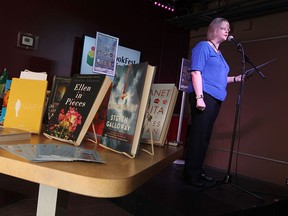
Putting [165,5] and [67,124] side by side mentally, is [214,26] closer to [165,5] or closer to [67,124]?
[67,124]

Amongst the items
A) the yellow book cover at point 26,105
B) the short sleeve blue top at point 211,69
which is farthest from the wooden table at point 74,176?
the short sleeve blue top at point 211,69

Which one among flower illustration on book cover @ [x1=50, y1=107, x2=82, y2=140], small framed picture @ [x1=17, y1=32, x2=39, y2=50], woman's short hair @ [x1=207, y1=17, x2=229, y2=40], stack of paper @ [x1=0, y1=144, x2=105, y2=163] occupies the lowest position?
stack of paper @ [x1=0, y1=144, x2=105, y2=163]

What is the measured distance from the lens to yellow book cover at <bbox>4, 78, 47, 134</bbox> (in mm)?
940

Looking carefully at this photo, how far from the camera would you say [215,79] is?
2.49m

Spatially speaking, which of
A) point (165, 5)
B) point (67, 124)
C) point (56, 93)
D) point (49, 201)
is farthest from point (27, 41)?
point (49, 201)

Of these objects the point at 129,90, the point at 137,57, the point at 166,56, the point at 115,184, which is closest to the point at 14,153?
the point at 115,184

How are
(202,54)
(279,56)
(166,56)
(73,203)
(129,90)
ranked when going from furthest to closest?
(166,56)
(279,56)
(202,54)
(73,203)
(129,90)

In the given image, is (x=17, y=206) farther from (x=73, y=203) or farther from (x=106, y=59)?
(x=106, y=59)

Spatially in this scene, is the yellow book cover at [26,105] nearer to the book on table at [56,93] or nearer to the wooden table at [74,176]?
the book on table at [56,93]

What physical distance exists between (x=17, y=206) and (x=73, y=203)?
1.19 ft

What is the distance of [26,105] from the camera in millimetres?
962

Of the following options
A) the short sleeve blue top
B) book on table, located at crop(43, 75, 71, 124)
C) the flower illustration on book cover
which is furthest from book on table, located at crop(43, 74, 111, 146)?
the short sleeve blue top

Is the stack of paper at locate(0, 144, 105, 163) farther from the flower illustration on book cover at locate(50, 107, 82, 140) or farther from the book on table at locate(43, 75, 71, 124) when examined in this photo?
the book on table at locate(43, 75, 71, 124)

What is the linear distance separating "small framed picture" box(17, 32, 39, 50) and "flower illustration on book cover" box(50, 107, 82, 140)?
3014 millimetres
